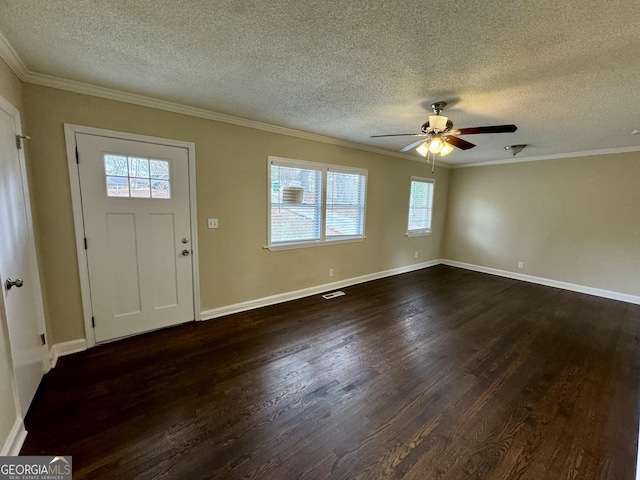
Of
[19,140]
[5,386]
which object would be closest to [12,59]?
[19,140]

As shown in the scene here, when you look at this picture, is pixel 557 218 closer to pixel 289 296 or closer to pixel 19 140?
pixel 289 296

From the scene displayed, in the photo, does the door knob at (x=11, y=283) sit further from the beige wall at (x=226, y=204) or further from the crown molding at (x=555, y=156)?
the crown molding at (x=555, y=156)

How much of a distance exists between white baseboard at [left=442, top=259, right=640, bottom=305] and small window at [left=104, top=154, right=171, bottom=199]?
20.2 feet

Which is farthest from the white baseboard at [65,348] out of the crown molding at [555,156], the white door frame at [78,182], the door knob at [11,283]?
the crown molding at [555,156]

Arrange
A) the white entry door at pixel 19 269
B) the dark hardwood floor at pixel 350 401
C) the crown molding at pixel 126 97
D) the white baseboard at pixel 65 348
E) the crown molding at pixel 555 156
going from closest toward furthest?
the dark hardwood floor at pixel 350 401, the white entry door at pixel 19 269, the crown molding at pixel 126 97, the white baseboard at pixel 65 348, the crown molding at pixel 555 156

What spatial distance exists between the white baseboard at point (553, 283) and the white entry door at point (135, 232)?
230 inches

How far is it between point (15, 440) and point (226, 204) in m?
2.39

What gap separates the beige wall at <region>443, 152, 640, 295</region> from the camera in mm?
4125

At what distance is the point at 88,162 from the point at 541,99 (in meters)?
4.13

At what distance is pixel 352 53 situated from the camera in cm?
174

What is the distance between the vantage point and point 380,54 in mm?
1741

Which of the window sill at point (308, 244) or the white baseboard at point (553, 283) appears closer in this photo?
the window sill at point (308, 244)

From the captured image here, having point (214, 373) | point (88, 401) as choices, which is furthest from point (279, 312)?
point (88, 401)

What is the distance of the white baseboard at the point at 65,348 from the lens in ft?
7.64
